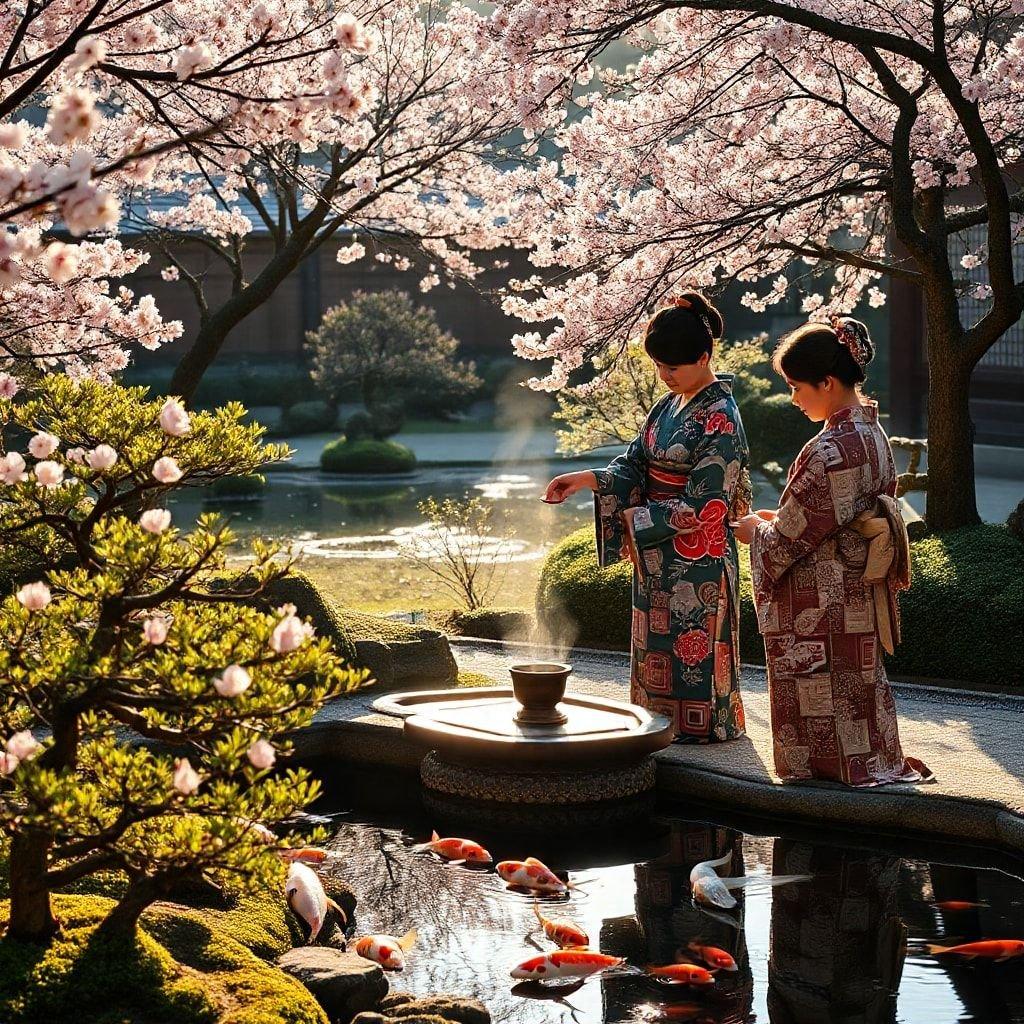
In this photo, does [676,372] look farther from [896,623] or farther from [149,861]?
[149,861]

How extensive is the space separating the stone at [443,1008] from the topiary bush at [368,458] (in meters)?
19.6

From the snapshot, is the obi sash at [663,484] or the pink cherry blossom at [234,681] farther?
the obi sash at [663,484]

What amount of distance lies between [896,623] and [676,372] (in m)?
1.36

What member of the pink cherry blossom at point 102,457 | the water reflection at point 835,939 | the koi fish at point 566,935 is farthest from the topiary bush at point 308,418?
the pink cherry blossom at point 102,457

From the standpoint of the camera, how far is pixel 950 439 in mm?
9562

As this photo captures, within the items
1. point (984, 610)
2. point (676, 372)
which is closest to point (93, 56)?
point (676, 372)

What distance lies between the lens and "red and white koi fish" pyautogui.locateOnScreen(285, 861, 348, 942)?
14.2ft

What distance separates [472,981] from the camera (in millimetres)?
4227

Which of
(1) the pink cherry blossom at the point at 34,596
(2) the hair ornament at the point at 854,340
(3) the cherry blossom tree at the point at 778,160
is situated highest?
(3) the cherry blossom tree at the point at 778,160

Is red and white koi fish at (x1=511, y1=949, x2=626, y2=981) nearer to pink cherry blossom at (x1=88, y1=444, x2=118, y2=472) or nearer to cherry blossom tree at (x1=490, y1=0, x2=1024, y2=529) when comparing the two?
pink cherry blossom at (x1=88, y1=444, x2=118, y2=472)

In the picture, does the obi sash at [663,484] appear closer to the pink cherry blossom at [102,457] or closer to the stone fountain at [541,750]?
the stone fountain at [541,750]

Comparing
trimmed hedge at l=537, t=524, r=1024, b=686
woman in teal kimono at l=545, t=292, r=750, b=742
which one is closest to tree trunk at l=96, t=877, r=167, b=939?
woman in teal kimono at l=545, t=292, r=750, b=742

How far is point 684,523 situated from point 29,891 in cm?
348

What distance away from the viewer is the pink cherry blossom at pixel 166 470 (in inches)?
132
